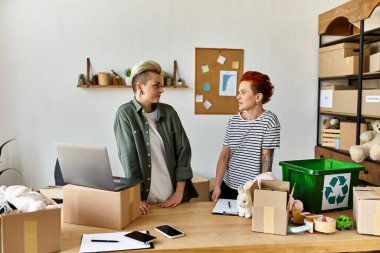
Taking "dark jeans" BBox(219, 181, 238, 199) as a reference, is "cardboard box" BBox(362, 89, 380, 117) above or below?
above

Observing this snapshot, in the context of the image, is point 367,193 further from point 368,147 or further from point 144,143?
point 368,147

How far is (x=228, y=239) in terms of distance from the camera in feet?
4.69

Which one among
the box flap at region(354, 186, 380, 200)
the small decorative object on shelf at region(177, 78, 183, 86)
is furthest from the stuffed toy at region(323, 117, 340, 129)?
the box flap at region(354, 186, 380, 200)

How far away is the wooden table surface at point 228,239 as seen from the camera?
1379 millimetres

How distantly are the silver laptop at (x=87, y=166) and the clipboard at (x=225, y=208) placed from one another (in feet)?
1.41

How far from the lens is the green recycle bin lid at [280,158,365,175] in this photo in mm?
1696

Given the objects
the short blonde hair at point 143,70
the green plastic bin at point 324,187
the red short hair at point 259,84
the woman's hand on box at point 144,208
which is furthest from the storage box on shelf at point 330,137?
the woman's hand on box at point 144,208

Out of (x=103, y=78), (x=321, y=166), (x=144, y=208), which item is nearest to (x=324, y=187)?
(x=321, y=166)

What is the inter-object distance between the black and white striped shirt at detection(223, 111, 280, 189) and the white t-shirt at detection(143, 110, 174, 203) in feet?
1.49

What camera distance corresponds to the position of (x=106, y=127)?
3967mm

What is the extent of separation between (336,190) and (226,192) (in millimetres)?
732

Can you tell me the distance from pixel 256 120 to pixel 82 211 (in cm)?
114

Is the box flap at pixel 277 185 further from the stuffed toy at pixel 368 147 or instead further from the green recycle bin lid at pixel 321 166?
the stuffed toy at pixel 368 147

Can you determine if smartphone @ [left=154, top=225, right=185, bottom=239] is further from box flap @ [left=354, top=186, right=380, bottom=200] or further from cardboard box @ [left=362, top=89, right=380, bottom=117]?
cardboard box @ [left=362, top=89, right=380, bottom=117]
